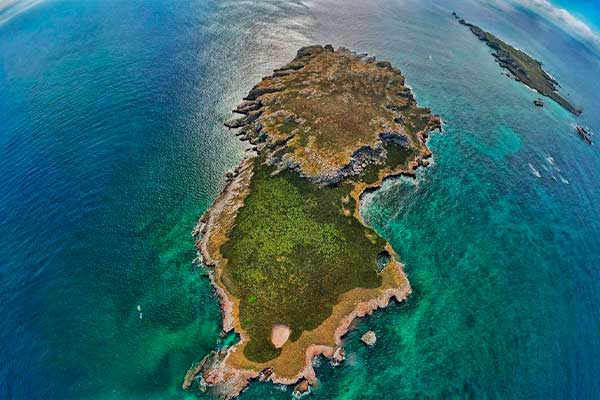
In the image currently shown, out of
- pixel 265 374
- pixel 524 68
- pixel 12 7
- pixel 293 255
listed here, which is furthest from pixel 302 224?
pixel 12 7

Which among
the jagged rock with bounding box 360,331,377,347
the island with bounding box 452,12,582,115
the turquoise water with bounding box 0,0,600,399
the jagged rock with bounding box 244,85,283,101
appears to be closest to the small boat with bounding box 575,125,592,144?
the turquoise water with bounding box 0,0,600,399

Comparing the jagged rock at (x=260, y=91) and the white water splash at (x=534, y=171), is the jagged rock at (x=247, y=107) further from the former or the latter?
the white water splash at (x=534, y=171)

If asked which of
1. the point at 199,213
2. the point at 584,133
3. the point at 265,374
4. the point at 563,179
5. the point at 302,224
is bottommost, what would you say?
the point at 199,213

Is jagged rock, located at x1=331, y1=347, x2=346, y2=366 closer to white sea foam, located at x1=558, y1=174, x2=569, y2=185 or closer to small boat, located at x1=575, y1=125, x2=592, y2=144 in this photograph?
white sea foam, located at x1=558, y1=174, x2=569, y2=185

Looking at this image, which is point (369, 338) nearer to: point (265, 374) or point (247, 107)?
point (265, 374)

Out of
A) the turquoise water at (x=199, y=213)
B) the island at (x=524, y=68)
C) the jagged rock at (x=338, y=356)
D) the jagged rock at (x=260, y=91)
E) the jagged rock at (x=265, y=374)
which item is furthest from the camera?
the island at (x=524, y=68)

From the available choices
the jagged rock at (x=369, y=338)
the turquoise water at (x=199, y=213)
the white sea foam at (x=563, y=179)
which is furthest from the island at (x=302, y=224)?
the white sea foam at (x=563, y=179)
